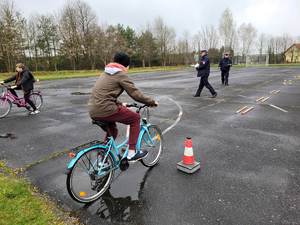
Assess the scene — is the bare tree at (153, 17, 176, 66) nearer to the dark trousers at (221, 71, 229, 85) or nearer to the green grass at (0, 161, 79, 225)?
the dark trousers at (221, 71, 229, 85)

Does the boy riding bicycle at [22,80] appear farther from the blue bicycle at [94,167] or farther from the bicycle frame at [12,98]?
the blue bicycle at [94,167]

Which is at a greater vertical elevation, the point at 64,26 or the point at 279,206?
the point at 64,26

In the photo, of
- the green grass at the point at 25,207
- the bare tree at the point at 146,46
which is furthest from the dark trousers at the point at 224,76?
the bare tree at the point at 146,46

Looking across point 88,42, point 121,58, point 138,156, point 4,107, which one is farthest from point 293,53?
point 121,58

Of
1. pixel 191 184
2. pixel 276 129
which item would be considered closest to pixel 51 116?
pixel 191 184

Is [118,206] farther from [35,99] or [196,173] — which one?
[35,99]

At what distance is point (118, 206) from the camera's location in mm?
3008

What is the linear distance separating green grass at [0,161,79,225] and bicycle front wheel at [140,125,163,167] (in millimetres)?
1670

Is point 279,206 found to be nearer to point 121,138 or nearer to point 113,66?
point 113,66

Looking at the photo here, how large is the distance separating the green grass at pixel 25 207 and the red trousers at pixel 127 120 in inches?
51.9

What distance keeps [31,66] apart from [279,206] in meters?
43.5

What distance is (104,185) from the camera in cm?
337

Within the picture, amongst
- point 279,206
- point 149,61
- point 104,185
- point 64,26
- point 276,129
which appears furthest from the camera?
point 149,61

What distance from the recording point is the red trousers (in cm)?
326
